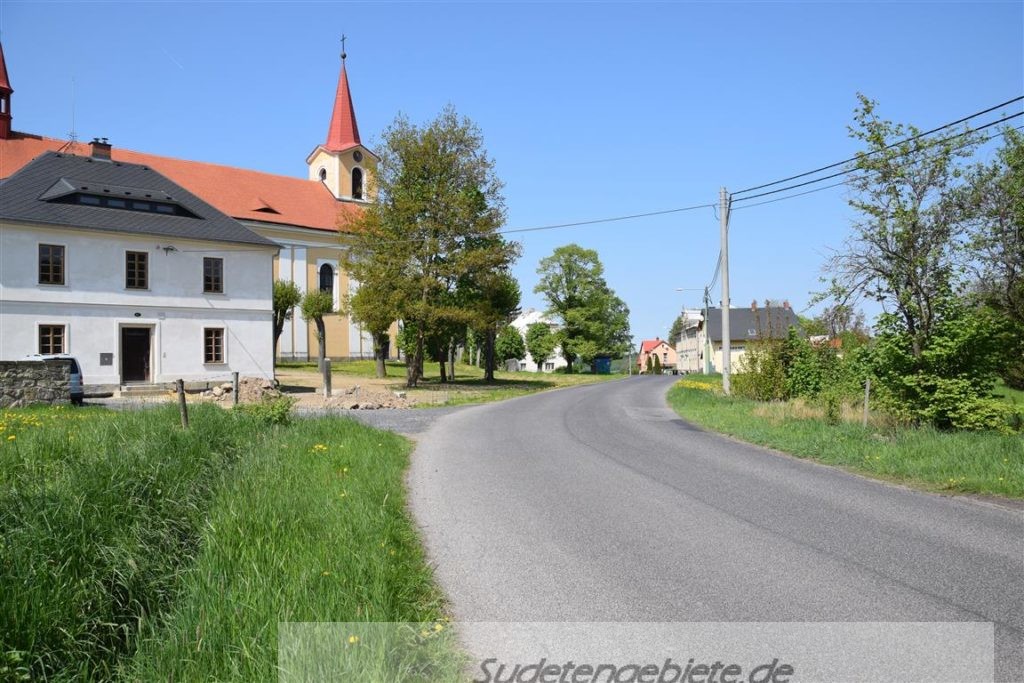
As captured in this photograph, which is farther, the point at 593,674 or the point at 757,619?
the point at 757,619

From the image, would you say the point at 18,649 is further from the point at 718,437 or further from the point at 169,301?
the point at 169,301

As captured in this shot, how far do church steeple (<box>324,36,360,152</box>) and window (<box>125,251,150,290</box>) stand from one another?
3642 cm

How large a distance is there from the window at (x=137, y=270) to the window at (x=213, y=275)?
7.63ft

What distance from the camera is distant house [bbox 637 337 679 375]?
140m

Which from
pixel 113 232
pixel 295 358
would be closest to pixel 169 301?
pixel 113 232

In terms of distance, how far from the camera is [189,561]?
673 centimetres

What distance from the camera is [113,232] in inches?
1152

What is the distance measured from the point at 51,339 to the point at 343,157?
4015cm

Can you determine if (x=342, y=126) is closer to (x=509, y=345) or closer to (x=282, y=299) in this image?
(x=282, y=299)

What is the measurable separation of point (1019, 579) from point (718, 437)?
1010 centimetres

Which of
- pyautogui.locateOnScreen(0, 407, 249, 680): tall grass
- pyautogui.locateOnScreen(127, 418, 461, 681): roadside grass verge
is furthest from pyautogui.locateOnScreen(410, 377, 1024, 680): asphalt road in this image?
pyautogui.locateOnScreen(0, 407, 249, 680): tall grass

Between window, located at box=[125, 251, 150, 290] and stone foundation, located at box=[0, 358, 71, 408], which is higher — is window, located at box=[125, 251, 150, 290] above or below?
above

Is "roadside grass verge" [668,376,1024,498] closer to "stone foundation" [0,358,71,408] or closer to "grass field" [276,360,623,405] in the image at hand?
"grass field" [276,360,623,405]

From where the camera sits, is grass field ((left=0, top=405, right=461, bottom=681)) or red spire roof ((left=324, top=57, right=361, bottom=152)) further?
red spire roof ((left=324, top=57, right=361, bottom=152))
